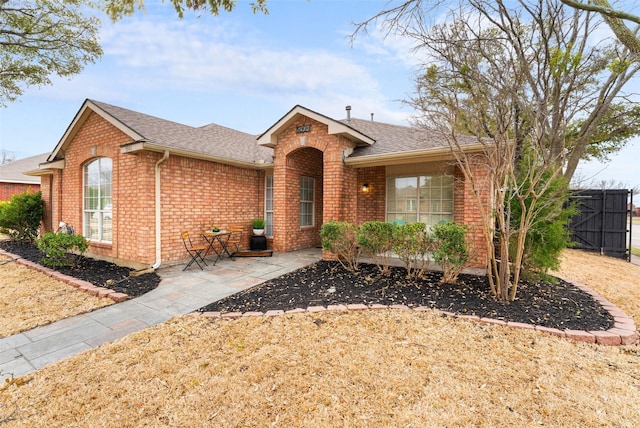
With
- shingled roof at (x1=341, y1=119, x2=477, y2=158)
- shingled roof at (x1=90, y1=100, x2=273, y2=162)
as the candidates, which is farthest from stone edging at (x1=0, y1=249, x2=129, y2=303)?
shingled roof at (x1=341, y1=119, x2=477, y2=158)

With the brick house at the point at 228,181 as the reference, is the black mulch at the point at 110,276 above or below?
below

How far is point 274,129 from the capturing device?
8.41 metres

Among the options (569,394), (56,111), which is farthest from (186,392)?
(56,111)

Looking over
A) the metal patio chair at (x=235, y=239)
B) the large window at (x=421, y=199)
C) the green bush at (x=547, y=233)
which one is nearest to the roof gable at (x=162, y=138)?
the metal patio chair at (x=235, y=239)

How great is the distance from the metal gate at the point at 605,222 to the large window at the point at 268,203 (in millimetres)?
10626

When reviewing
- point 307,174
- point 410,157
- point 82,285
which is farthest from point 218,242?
point 410,157

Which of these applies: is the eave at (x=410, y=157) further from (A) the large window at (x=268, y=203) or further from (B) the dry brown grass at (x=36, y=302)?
(B) the dry brown grass at (x=36, y=302)

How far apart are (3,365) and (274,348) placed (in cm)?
302

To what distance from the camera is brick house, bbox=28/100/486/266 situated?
6.95 m

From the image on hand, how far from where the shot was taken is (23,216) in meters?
10.8

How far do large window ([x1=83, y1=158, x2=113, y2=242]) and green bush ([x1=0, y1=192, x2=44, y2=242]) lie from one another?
4.57 meters

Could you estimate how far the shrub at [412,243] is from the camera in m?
5.62

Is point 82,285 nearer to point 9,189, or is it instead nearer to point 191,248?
point 191,248

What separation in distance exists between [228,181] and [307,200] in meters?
2.86
